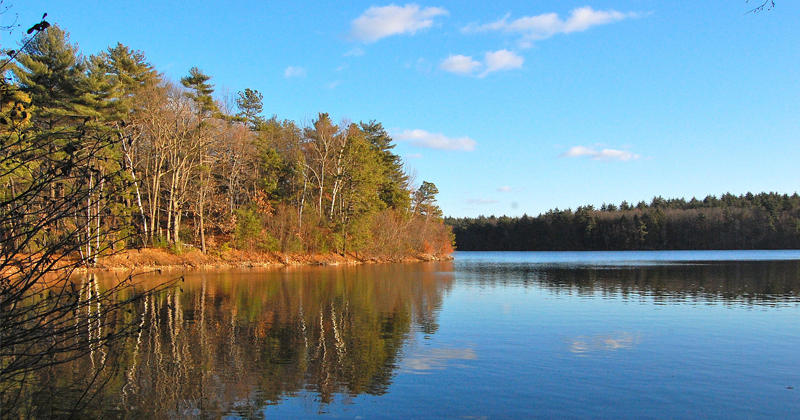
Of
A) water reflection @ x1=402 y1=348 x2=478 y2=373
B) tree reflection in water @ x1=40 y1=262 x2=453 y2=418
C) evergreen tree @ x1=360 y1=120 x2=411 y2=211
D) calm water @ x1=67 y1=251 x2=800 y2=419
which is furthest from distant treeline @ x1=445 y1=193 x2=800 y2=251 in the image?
water reflection @ x1=402 y1=348 x2=478 y2=373

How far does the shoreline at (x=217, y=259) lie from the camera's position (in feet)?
122

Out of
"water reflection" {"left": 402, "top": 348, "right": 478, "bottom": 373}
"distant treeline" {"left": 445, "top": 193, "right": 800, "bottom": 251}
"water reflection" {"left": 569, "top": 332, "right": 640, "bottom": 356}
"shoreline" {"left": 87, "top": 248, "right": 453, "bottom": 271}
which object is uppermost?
"distant treeline" {"left": 445, "top": 193, "right": 800, "bottom": 251}

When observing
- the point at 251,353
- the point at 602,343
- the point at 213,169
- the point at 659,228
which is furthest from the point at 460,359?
the point at 659,228

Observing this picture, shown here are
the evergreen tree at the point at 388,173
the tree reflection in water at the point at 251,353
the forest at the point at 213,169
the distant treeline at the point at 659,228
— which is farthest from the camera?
the distant treeline at the point at 659,228

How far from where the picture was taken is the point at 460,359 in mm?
12234

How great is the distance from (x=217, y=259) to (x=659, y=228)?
109345 millimetres

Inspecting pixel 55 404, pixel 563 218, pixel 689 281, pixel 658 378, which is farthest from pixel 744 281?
pixel 563 218

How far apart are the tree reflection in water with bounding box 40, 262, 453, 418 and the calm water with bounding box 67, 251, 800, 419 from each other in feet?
0.14

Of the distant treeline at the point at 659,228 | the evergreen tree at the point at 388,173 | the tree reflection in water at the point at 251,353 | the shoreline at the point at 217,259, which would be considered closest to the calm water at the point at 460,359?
the tree reflection in water at the point at 251,353

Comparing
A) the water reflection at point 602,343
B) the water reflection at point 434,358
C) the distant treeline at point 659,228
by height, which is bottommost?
the water reflection at point 434,358

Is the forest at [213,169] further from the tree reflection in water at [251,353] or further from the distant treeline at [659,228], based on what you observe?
the distant treeline at [659,228]

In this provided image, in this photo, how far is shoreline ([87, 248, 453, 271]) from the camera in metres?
37.2

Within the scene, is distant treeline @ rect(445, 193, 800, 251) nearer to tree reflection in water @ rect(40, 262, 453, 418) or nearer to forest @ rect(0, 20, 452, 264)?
forest @ rect(0, 20, 452, 264)

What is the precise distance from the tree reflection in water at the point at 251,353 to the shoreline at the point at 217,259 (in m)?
15.3
